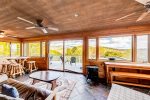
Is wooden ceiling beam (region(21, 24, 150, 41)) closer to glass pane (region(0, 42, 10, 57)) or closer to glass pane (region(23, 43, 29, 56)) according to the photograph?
glass pane (region(23, 43, 29, 56))

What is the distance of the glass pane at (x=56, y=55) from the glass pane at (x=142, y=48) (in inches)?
166

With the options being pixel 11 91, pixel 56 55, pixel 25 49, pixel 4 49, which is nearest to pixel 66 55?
pixel 56 55

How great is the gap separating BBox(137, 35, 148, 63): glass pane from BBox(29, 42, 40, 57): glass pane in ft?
20.1

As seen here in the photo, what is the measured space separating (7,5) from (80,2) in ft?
6.49

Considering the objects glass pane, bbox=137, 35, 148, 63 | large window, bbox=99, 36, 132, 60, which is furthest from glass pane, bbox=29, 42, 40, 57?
glass pane, bbox=137, 35, 148, 63

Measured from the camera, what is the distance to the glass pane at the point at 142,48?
4.64 meters

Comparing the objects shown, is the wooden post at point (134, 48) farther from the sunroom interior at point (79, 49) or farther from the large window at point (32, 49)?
the large window at point (32, 49)

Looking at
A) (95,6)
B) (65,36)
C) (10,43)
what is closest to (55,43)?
(65,36)

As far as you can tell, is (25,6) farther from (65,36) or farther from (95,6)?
(65,36)

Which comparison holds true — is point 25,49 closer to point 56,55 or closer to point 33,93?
point 56,55

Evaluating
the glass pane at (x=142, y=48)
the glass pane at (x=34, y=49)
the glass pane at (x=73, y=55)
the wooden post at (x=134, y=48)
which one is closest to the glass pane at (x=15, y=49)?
the glass pane at (x=34, y=49)

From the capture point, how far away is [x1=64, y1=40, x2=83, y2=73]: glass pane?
6.50 metres

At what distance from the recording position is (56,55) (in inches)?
296

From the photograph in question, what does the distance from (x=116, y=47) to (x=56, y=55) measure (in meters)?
3.84
